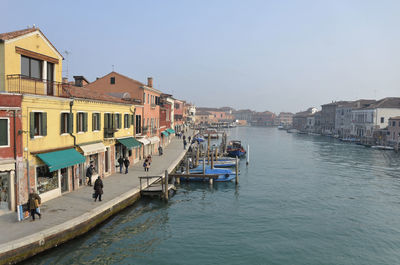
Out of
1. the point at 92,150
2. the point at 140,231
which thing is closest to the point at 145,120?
the point at 92,150

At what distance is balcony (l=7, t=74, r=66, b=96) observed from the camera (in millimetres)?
14625

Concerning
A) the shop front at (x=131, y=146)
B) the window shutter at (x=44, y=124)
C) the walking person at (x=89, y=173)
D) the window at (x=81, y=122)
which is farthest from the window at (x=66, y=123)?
the shop front at (x=131, y=146)

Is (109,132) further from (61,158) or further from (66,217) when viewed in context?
(66,217)

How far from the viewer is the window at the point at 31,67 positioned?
1560cm

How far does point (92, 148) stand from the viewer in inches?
818

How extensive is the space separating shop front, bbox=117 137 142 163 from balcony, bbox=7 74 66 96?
341 inches

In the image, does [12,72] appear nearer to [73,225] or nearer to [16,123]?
[16,123]

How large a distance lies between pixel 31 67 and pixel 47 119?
2.83 meters

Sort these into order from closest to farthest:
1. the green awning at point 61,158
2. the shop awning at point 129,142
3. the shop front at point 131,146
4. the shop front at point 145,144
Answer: the green awning at point 61,158 < the shop awning at point 129,142 < the shop front at point 131,146 < the shop front at point 145,144

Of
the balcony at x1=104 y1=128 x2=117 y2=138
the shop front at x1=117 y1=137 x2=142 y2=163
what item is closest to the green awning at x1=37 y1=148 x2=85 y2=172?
the balcony at x1=104 y1=128 x2=117 y2=138

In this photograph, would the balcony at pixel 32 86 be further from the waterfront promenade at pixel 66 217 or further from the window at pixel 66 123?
the waterfront promenade at pixel 66 217

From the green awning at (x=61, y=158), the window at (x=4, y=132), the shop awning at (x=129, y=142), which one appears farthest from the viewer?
the shop awning at (x=129, y=142)

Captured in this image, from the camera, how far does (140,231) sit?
53.8 ft

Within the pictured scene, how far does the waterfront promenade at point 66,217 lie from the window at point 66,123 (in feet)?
12.4
